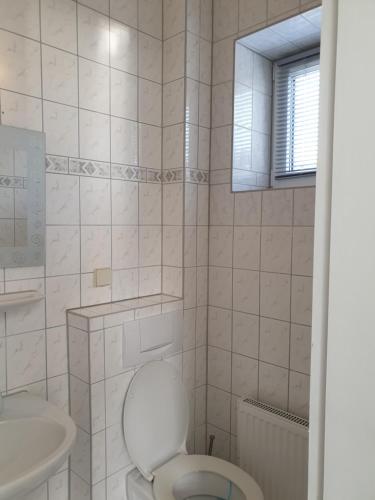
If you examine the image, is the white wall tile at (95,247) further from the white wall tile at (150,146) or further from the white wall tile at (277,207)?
the white wall tile at (277,207)

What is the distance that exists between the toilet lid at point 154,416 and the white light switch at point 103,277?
0.41 meters

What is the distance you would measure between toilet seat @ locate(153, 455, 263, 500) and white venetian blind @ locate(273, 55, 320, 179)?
137 centimetres

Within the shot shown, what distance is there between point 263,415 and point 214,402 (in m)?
0.38

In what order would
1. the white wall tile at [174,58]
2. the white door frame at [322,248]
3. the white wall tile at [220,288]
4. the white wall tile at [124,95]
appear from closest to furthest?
1. the white door frame at [322,248]
2. the white wall tile at [124,95]
3. the white wall tile at [174,58]
4. the white wall tile at [220,288]

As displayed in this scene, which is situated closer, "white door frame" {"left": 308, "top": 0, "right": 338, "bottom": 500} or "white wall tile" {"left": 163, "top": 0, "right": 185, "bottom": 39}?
"white door frame" {"left": 308, "top": 0, "right": 338, "bottom": 500}

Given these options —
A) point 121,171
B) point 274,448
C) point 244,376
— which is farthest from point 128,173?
point 274,448

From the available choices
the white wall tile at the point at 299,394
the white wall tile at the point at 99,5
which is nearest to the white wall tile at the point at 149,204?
the white wall tile at the point at 99,5

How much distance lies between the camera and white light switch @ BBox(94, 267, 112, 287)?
1576 mm

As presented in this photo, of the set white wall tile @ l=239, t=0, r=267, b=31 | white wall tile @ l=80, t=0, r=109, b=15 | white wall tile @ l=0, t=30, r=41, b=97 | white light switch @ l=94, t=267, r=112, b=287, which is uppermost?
white wall tile @ l=239, t=0, r=267, b=31

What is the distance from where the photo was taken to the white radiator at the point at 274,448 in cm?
147

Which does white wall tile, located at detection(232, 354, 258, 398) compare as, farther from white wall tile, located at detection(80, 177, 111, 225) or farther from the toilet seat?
white wall tile, located at detection(80, 177, 111, 225)

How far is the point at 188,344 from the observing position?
181cm

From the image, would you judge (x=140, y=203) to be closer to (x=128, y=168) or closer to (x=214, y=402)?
(x=128, y=168)

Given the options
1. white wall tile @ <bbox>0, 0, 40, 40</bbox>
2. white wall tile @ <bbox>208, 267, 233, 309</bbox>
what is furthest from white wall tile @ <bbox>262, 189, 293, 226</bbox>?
white wall tile @ <bbox>0, 0, 40, 40</bbox>
